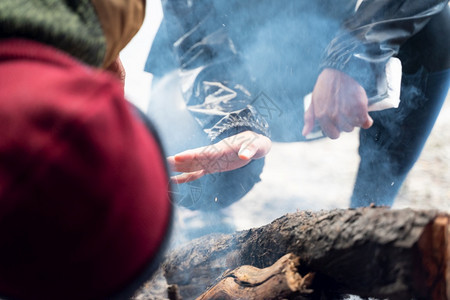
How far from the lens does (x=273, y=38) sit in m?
2.13

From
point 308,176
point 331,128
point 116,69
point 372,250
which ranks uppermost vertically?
point 116,69

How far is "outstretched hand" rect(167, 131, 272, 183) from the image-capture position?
1367 millimetres

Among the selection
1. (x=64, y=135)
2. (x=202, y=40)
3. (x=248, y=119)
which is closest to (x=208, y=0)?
(x=202, y=40)

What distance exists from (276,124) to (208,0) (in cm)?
93

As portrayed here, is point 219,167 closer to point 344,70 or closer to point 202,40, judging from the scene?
point 344,70

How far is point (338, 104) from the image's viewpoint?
1641 mm

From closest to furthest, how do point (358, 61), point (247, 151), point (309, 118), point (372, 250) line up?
point (372, 250)
point (247, 151)
point (358, 61)
point (309, 118)

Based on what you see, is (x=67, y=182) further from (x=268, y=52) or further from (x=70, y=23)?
(x=268, y=52)

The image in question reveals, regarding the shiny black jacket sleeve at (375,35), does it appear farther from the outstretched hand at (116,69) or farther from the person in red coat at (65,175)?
the person in red coat at (65,175)

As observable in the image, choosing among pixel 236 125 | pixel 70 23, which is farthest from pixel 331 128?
pixel 70 23

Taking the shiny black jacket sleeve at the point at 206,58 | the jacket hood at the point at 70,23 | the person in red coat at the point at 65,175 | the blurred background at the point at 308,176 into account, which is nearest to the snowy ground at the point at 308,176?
the blurred background at the point at 308,176

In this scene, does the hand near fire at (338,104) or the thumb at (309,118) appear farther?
the thumb at (309,118)

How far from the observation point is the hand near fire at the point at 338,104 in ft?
5.19

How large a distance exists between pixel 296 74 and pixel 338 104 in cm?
61
